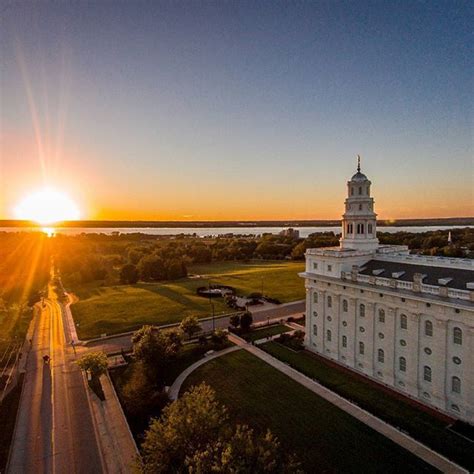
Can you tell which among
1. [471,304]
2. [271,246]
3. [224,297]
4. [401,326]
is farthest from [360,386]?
[271,246]

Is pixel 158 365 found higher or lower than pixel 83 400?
higher

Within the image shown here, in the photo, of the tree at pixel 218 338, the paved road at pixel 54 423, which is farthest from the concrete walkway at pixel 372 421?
the paved road at pixel 54 423

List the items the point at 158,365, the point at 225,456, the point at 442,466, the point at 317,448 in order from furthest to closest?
the point at 158,365, the point at 317,448, the point at 442,466, the point at 225,456

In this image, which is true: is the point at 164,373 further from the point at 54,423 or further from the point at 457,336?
the point at 457,336

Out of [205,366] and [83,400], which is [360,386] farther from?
[83,400]

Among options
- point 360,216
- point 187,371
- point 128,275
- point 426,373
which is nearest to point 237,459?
point 426,373

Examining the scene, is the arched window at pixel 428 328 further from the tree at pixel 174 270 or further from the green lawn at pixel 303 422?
the tree at pixel 174 270
